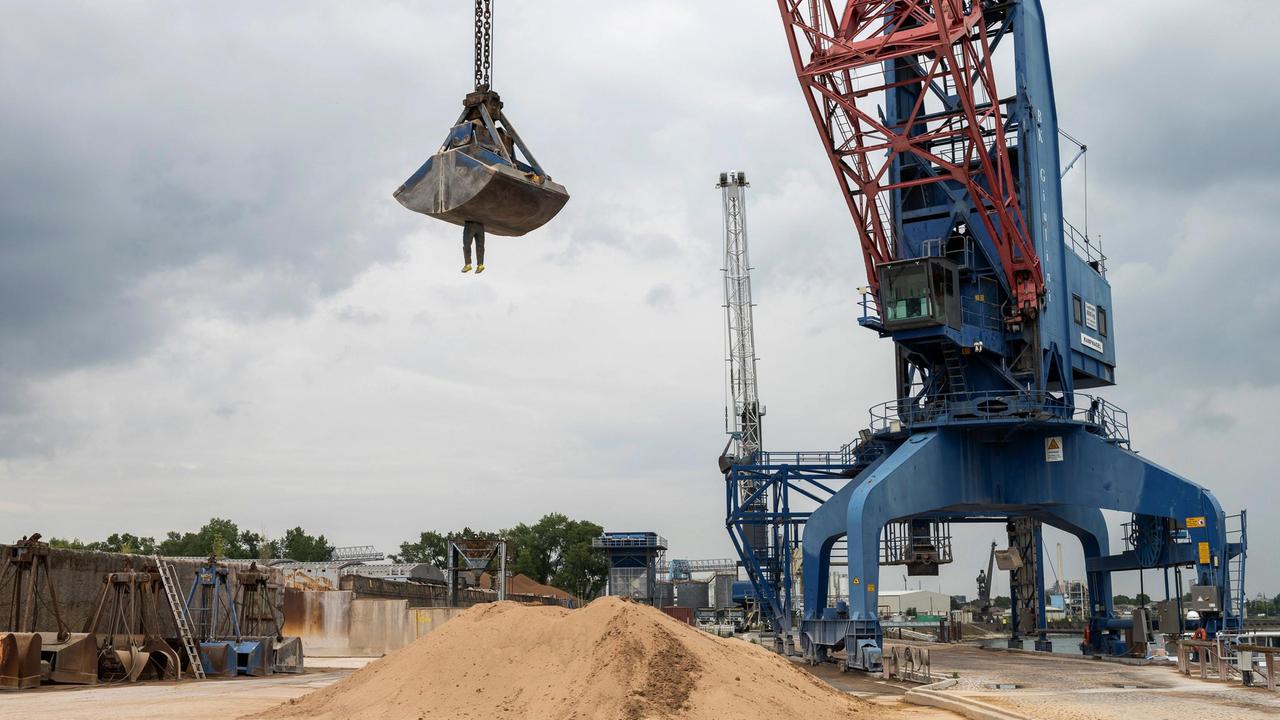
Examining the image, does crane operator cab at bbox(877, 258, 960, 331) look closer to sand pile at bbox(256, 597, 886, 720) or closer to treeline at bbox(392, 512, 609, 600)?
sand pile at bbox(256, 597, 886, 720)

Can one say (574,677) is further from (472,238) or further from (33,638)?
(33,638)

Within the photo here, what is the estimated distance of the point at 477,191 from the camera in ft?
61.4

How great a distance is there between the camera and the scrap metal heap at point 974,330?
3956 centimetres

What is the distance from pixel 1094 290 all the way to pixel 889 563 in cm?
1359

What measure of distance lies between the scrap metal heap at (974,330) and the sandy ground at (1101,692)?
466cm

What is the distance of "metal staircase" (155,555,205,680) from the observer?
31.7 metres

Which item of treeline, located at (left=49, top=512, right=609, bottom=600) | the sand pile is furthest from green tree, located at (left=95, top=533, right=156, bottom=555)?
the sand pile

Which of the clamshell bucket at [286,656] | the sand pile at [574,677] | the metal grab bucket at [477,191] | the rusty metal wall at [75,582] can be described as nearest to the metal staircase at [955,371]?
the sand pile at [574,677]

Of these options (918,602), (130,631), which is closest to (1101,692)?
(130,631)

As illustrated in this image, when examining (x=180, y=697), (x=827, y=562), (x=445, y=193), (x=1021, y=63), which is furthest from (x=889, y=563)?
(x=445, y=193)

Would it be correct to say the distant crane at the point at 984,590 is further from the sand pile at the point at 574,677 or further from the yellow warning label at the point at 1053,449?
the sand pile at the point at 574,677

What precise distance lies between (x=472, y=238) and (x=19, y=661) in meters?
15.3

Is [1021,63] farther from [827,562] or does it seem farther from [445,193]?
[445,193]

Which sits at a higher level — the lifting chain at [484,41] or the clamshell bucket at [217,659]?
the lifting chain at [484,41]
